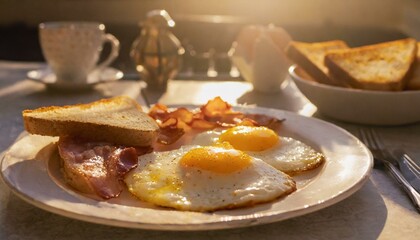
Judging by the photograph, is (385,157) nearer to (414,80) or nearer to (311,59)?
(414,80)

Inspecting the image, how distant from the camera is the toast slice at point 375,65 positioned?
1898mm

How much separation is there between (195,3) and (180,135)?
5.73m

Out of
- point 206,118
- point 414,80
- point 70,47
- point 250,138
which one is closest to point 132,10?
point 70,47

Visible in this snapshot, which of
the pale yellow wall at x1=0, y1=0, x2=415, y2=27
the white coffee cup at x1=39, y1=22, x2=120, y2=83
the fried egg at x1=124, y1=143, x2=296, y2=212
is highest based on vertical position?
the fried egg at x1=124, y1=143, x2=296, y2=212

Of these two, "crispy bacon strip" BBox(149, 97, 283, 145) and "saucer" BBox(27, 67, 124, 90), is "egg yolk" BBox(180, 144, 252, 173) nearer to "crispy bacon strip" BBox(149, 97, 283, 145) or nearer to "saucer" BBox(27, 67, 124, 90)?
"crispy bacon strip" BBox(149, 97, 283, 145)

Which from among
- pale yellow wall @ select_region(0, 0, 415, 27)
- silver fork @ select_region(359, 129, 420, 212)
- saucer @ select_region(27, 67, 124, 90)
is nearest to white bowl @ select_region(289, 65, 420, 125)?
silver fork @ select_region(359, 129, 420, 212)

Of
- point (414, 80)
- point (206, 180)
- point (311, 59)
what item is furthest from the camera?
point (311, 59)

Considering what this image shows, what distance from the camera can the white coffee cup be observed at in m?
2.42

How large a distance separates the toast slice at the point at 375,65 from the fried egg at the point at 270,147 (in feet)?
1.87

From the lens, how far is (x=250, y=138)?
1426mm

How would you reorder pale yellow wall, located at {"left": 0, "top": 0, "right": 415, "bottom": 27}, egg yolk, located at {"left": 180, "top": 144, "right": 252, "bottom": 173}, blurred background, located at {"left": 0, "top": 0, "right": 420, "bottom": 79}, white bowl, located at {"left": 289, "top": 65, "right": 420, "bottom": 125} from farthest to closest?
pale yellow wall, located at {"left": 0, "top": 0, "right": 415, "bottom": 27} → blurred background, located at {"left": 0, "top": 0, "right": 420, "bottom": 79} → white bowl, located at {"left": 289, "top": 65, "right": 420, "bottom": 125} → egg yolk, located at {"left": 180, "top": 144, "right": 252, "bottom": 173}

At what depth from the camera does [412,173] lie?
1.32 metres

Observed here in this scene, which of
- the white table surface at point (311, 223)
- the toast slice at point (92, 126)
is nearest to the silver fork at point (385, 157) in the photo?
the white table surface at point (311, 223)

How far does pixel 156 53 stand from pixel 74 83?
389 millimetres
